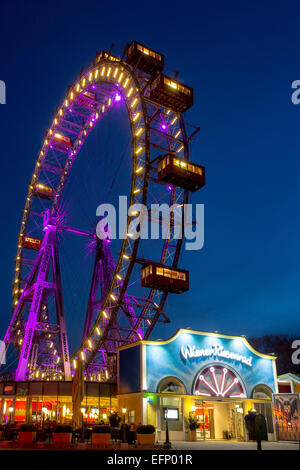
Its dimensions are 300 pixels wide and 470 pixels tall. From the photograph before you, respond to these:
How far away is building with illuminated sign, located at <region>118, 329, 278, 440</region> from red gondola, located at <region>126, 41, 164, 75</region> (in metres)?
22.0

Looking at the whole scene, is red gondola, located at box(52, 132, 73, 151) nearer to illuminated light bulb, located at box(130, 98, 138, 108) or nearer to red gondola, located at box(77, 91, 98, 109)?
red gondola, located at box(77, 91, 98, 109)

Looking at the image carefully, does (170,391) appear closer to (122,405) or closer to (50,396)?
(122,405)

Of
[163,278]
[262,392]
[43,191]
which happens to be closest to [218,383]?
[262,392]

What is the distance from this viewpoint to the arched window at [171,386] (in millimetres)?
28569

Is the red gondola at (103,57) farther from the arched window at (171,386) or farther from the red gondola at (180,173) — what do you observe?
the arched window at (171,386)

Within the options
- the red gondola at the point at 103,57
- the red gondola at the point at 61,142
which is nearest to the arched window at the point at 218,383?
the red gondola at the point at 103,57

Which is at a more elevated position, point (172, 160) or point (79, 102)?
point (79, 102)

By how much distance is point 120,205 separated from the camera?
42.3 meters

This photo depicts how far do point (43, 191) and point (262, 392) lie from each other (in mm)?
Result: 33101

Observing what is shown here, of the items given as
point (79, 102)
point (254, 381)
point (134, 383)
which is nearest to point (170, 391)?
point (134, 383)

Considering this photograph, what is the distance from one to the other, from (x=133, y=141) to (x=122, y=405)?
64.5 feet

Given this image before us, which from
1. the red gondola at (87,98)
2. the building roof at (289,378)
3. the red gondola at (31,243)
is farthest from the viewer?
the red gondola at (31,243)

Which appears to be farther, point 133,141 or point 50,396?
point 133,141

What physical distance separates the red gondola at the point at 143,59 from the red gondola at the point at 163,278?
52.9 ft
